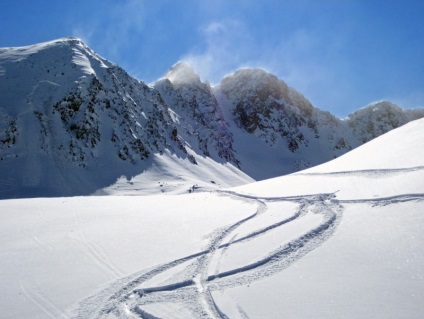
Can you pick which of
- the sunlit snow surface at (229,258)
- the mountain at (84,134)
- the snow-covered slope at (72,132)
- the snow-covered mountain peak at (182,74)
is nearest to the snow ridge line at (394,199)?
the sunlit snow surface at (229,258)

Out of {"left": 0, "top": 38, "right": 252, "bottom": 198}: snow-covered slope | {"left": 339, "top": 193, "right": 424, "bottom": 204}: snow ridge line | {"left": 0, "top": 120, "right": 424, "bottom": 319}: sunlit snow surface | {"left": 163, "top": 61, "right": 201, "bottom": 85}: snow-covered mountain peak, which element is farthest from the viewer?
{"left": 163, "top": 61, "right": 201, "bottom": 85}: snow-covered mountain peak

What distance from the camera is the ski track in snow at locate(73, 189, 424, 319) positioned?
229 inches

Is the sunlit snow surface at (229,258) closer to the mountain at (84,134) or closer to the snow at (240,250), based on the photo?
the snow at (240,250)

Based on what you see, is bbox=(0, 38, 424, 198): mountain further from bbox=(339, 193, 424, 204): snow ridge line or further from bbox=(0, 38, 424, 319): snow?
bbox=(339, 193, 424, 204): snow ridge line

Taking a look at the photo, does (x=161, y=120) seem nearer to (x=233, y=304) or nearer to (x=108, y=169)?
(x=108, y=169)

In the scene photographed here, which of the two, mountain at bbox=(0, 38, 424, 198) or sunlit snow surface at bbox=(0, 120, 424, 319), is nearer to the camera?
sunlit snow surface at bbox=(0, 120, 424, 319)

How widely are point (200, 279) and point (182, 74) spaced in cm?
13297

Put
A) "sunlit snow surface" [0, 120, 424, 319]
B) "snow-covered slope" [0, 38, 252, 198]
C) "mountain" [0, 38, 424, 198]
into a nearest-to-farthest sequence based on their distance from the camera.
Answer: "sunlit snow surface" [0, 120, 424, 319]
"snow-covered slope" [0, 38, 252, 198]
"mountain" [0, 38, 424, 198]

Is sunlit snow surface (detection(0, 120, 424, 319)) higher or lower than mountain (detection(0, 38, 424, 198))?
lower

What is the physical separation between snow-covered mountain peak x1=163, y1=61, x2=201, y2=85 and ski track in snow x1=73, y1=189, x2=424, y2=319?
123 metres

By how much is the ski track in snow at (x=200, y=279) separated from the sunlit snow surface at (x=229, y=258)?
0.03 meters

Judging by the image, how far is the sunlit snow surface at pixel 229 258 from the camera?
5746mm

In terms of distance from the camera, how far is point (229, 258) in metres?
7.85

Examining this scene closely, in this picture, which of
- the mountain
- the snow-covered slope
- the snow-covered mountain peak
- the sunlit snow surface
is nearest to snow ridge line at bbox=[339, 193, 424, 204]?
the sunlit snow surface
